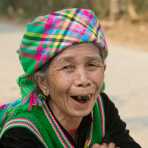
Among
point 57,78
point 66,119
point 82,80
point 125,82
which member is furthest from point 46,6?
point 82,80

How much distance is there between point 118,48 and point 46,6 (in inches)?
297

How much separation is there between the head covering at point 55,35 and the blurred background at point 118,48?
261cm

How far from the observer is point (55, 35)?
286 centimetres

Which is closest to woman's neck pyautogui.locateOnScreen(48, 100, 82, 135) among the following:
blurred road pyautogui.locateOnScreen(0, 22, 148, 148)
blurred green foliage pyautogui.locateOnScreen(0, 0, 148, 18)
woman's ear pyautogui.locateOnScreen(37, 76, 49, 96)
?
woman's ear pyautogui.locateOnScreen(37, 76, 49, 96)

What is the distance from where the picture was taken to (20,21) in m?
18.2

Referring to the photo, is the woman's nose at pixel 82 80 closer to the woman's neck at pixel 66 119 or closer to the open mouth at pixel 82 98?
the open mouth at pixel 82 98

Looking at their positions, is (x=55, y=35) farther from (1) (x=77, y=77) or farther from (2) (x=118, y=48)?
(2) (x=118, y=48)

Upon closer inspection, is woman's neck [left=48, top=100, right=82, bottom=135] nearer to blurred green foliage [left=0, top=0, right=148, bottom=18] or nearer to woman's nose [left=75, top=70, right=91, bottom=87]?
A: woman's nose [left=75, top=70, right=91, bottom=87]

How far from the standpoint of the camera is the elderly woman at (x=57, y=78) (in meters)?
2.85

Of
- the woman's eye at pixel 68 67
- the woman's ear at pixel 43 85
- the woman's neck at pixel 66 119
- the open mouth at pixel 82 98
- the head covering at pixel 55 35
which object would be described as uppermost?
the head covering at pixel 55 35

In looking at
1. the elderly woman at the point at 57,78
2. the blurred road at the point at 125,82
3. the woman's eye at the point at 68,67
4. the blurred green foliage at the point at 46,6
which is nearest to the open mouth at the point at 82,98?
the elderly woman at the point at 57,78

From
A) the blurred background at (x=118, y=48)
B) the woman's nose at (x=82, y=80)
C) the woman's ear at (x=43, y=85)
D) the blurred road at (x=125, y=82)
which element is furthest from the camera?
the blurred background at (x=118, y=48)

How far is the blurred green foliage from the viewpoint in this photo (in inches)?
632

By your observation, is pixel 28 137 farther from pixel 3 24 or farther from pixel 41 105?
pixel 3 24
